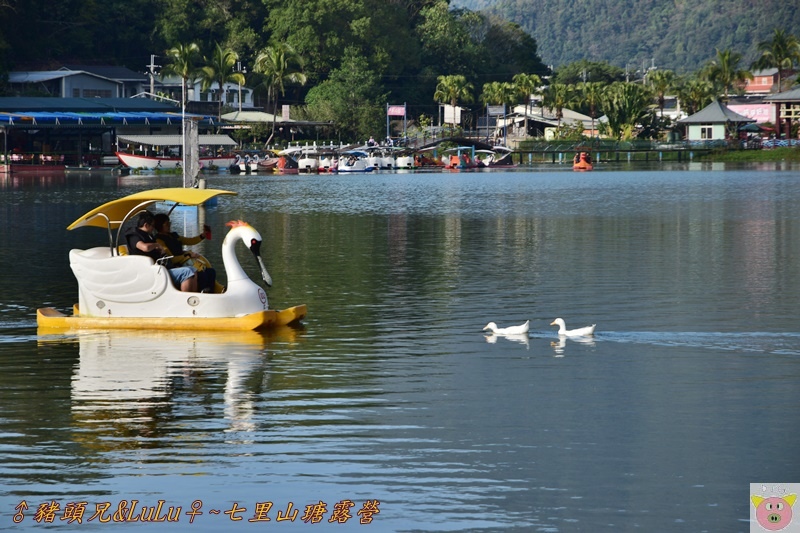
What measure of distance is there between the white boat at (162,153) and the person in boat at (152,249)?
83445 millimetres

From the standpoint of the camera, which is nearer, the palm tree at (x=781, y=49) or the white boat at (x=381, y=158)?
the white boat at (x=381, y=158)

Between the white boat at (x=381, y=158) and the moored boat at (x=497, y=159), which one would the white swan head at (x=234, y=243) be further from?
the moored boat at (x=497, y=159)

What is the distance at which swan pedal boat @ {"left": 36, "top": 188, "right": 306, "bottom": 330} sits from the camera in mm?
19391

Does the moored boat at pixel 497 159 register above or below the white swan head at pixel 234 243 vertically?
above

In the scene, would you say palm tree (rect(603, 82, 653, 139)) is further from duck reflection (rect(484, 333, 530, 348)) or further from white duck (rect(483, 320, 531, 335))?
duck reflection (rect(484, 333, 530, 348))

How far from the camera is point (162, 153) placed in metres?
114

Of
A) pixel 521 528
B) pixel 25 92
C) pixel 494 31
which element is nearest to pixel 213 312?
pixel 521 528

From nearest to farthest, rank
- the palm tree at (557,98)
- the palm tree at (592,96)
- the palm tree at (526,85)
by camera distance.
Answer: the palm tree at (557,98) < the palm tree at (526,85) < the palm tree at (592,96)

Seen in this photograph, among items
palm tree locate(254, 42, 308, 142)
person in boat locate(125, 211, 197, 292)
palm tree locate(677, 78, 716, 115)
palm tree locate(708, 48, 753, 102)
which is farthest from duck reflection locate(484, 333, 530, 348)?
palm tree locate(708, 48, 753, 102)

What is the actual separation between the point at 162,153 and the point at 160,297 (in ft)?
318

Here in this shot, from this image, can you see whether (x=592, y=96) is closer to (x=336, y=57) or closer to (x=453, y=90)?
(x=453, y=90)

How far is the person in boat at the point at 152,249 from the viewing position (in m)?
19.6

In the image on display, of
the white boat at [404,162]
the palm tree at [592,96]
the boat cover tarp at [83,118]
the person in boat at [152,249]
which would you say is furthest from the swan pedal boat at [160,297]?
the palm tree at [592,96]

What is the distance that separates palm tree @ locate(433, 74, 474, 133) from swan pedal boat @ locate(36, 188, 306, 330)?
140m
